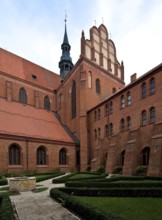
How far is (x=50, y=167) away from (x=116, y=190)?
2070 centimetres

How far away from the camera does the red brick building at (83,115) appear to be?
23.0 m

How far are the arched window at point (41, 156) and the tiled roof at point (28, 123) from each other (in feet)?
5.80

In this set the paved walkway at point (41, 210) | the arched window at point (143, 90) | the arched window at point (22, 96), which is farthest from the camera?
the arched window at point (22, 96)

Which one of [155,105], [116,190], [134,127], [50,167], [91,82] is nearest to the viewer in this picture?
[116,190]

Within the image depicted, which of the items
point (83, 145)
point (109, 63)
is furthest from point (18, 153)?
point (109, 63)

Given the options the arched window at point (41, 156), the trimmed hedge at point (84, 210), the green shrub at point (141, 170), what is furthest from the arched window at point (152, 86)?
the arched window at point (41, 156)

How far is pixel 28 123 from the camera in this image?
32.1 m

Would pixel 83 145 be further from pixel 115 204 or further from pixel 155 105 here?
pixel 115 204

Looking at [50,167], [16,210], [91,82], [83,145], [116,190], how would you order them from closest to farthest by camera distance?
[16,210] → [116,190] → [50,167] → [83,145] → [91,82]

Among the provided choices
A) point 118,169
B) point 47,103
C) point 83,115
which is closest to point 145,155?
point 118,169

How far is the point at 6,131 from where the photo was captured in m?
27.4

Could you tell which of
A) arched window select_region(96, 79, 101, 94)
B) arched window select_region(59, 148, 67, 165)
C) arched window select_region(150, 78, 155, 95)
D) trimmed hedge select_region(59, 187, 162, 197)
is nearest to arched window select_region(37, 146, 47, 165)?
arched window select_region(59, 148, 67, 165)

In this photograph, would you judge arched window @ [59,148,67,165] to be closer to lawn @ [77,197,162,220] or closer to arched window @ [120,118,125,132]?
arched window @ [120,118,125,132]

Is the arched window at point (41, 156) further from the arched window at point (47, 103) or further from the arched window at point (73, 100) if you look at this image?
the arched window at point (47, 103)
